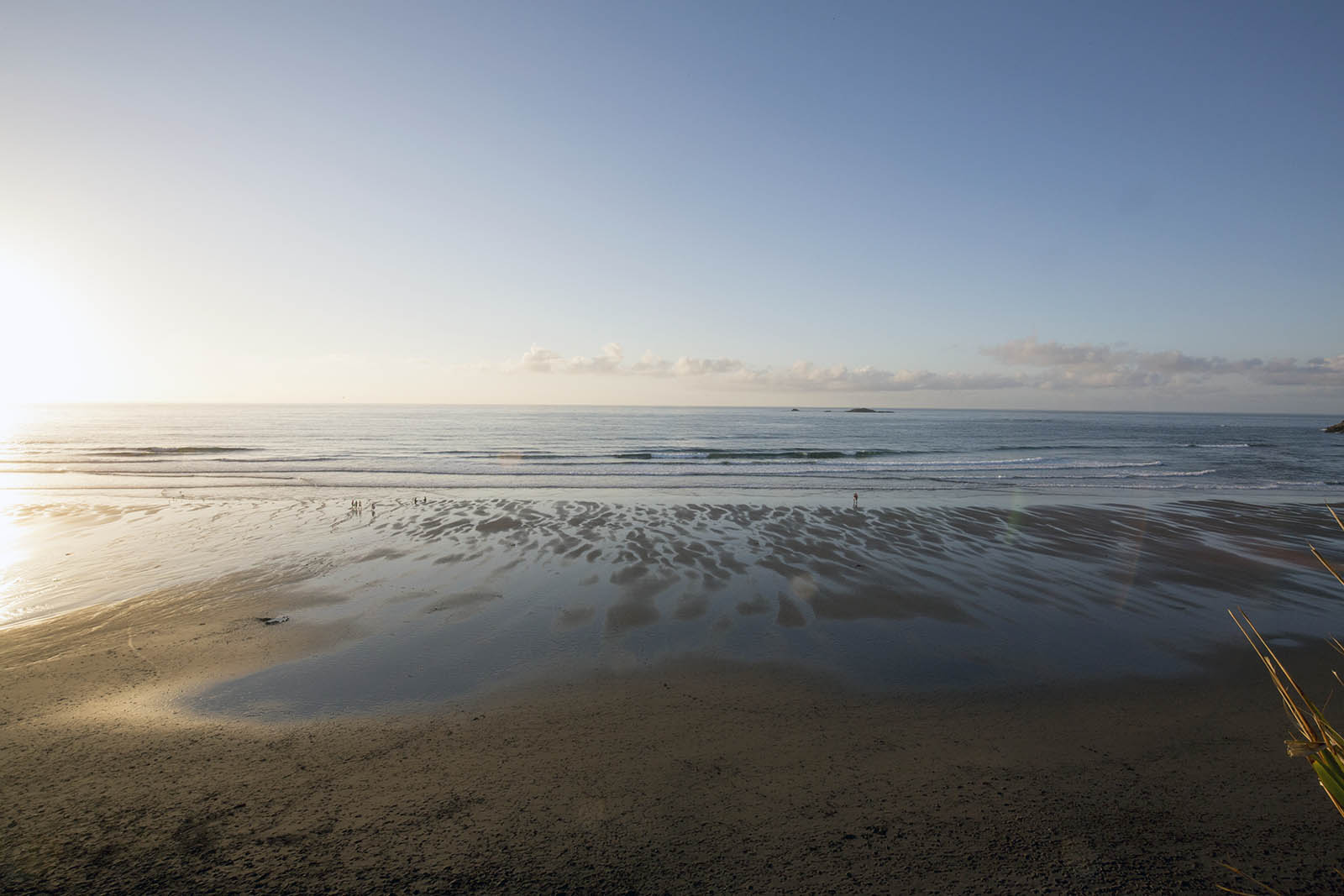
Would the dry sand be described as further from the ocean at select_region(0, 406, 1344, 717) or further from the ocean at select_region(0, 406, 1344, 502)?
the ocean at select_region(0, 406, 1344, 502)

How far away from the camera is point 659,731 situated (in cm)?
557

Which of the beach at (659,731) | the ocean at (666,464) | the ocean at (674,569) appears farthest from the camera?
the ocean at (666,464)

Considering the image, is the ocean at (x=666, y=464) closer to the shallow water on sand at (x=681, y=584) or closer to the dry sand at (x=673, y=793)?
the shallow water on sand at (x=681, y=584)

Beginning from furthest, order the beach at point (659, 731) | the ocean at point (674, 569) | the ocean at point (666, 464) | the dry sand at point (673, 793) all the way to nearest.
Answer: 1. the ocean at point (666, 464)
2. the ocean at point (674, 569)
3. the beach at point (659, 731)
4. the dry sand at point (673, 793)

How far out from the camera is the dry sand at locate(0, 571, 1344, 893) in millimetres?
3852

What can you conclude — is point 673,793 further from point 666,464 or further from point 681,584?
point 666,464

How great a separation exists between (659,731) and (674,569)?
20.2 feet

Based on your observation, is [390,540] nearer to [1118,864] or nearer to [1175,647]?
[1118,864]

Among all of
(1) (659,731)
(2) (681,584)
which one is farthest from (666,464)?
(1) (659,731)

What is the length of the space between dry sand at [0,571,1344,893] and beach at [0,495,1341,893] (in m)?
Answer: 0.03

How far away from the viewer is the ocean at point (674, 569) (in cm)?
743

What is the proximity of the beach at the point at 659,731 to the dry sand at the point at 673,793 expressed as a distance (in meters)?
0.03

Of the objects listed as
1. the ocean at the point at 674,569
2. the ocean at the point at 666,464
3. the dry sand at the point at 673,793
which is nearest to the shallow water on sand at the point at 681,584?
the ocean at the point at 674,569

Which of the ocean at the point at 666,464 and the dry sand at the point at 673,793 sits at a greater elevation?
the ocean at the point at 666,464
